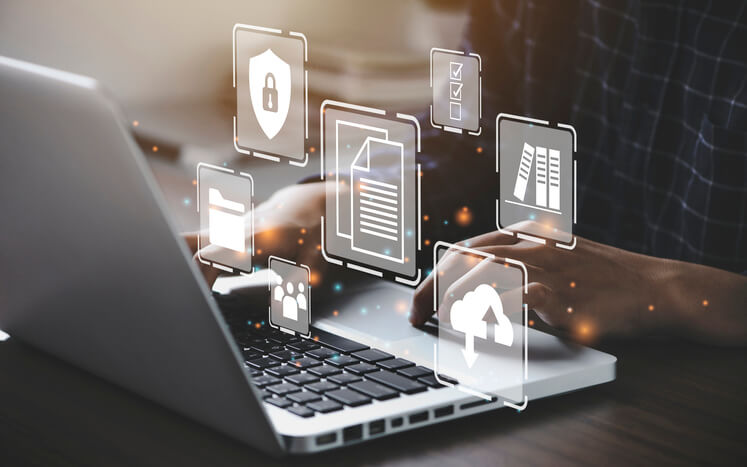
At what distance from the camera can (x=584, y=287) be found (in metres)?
0.79

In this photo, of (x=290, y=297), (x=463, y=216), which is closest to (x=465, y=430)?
(x=290, y=297)

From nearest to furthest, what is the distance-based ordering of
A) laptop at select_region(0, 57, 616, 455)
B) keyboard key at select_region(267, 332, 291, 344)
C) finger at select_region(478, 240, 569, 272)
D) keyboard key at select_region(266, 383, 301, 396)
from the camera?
1. laptop at select_region(0, 57, 616, 455)
2. keyboard key at select_region(266, 383, 301, 396)
3. keyboard key at select_region(267, 332, 291, 344)
4. finger at select_region(478, 240, 569, 272)

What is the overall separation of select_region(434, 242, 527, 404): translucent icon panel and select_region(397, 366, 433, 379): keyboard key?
0.01 meters

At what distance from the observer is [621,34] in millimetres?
1224

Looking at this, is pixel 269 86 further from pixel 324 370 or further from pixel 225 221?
pixel 324 370

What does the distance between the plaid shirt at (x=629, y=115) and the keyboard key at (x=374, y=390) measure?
451 millimetres

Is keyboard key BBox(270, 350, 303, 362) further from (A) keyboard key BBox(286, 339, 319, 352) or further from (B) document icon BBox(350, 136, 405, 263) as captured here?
(B) document icon BBox(350, 136, 405, 263)

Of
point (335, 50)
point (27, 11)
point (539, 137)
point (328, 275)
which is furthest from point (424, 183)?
point (27, 11)

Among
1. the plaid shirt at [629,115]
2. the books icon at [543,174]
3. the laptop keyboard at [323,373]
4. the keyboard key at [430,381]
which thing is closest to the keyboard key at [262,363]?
the laptop keyboard at [323,373]

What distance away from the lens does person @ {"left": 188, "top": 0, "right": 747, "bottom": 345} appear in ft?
2.54

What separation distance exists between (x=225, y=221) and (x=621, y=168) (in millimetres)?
646

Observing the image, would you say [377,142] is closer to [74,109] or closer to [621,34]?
[74,109]

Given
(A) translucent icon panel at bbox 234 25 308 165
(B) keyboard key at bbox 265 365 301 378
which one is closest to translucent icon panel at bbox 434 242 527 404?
(B) keyboard key at bbox 265 365 301 378

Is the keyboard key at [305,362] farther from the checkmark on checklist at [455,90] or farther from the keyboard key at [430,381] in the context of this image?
the checkmark on checklist at [455,90]
